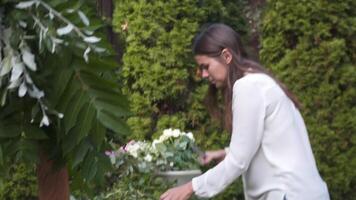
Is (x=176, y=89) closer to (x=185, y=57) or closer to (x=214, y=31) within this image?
(x=185, y=57)

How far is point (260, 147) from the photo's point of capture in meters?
2.93

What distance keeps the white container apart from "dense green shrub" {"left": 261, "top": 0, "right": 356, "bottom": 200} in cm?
148

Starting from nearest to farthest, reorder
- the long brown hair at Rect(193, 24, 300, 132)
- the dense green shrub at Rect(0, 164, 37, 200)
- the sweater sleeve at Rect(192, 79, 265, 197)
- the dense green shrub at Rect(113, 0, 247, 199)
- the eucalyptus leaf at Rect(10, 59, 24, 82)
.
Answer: the eucalyptus leaf at Rect(10, 59, 24, 82) → the sweater sleeve at Rect(192, 79, 265, 197) → the long brown hair at Rect(193, 24, 300, 132) → the dense green shrub at Rect(113, 0, 247, 199) → the dense green shrub at Rect(0, 164, 37, 200)

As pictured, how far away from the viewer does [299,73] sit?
5805mm

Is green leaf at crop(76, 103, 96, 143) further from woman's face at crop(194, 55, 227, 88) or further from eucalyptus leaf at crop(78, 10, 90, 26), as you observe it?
woman's face at crop(194, 55, 227, 88)

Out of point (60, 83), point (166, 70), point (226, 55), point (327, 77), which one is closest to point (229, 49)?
point (226, 55)

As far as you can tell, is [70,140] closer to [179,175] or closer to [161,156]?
[179,175]

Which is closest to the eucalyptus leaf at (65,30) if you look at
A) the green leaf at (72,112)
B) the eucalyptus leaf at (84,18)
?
the eucalyptus leaf at (84,18)

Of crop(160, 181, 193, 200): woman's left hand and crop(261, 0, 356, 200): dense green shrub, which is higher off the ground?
crop(160, 181, 193, 200): woman's left hand

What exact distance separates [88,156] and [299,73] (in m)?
4.22

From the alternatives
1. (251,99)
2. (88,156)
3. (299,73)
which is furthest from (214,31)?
(299,73)

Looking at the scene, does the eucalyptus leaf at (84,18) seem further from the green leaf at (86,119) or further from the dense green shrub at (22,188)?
the dense green shrub at (22,188)

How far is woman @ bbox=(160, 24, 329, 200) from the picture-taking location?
2.86 metres

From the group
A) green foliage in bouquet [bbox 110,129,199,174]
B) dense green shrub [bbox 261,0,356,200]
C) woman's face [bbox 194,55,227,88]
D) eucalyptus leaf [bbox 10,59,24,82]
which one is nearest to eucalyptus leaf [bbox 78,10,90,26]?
eucalyptus leaf [bbox 10,59,24,82]
